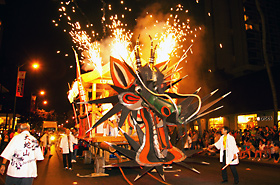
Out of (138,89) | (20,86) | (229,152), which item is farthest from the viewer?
(20,86)

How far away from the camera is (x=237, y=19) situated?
134ft

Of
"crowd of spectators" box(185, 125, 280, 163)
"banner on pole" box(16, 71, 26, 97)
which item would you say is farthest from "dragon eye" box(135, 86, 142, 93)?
"banner on pole" box(16, 71, 26, 97)

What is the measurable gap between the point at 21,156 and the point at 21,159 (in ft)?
0.18

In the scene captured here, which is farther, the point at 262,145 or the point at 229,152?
the point at 262,145

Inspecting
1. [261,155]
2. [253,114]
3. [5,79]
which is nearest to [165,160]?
[261,155]

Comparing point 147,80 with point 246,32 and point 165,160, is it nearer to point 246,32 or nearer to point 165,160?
point 165,160

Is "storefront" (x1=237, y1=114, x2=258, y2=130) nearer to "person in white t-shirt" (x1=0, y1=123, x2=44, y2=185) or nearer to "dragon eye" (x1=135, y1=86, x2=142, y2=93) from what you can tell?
"dragon eye" (x1=135, y1=86, x2=142, y2=93)

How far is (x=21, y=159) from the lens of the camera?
464 centimetres

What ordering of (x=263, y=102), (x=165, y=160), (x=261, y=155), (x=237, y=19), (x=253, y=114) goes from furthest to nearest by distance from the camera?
(x=237, y=19)
(x=253, y=114)
(x=263, y=102)
(x=261, y=155)
(x=165, y=160)

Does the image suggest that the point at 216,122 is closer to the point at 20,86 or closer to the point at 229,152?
the point at 20,86

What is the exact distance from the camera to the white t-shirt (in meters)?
4.57

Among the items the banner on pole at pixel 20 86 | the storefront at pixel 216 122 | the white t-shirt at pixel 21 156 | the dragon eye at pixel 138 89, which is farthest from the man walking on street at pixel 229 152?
the storefront at pixel 216 122

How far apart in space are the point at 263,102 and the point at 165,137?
18.3 m

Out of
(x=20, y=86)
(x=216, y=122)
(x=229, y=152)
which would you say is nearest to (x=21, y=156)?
(x=229, y=152)
